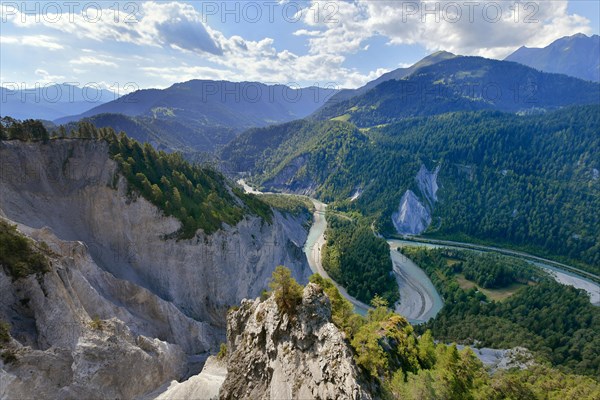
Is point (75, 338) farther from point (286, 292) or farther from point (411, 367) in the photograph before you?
point (411, 367)

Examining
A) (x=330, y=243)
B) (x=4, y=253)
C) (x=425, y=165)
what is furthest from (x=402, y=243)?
(x=4, y=253)

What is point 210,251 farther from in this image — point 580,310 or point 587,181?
point 587,181

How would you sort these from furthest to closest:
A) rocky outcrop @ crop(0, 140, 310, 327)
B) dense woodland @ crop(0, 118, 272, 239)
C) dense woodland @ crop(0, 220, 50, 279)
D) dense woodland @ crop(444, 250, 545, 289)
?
dense woodland @ crop(444, 250, 545, 289)
dense woodland @ crop(0, 118, 272, 239)
rocky outcrop @ crop(0, 140, 310, 327)
dense woodland @ crop(0, 220, 50, 279)

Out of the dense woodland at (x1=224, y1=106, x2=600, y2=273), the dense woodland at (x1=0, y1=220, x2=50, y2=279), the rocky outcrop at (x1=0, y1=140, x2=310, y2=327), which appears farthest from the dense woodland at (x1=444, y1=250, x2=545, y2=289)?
the dense woodland at (x1=0, y1=220, x2=50, y2=279)

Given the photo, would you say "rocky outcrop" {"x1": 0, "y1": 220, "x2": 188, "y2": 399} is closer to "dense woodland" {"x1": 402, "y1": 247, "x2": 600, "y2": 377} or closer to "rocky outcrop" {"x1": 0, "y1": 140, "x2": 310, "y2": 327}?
"rocky outcrop" {"x1": 0, "y1": 140, "x2": 310, "y2": 327}

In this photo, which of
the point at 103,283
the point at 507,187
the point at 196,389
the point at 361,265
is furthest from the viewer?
the point at 507,187

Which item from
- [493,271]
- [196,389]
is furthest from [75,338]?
[493,271]

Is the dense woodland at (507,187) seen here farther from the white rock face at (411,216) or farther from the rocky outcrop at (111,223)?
the rocky outcrop at (111,223)
